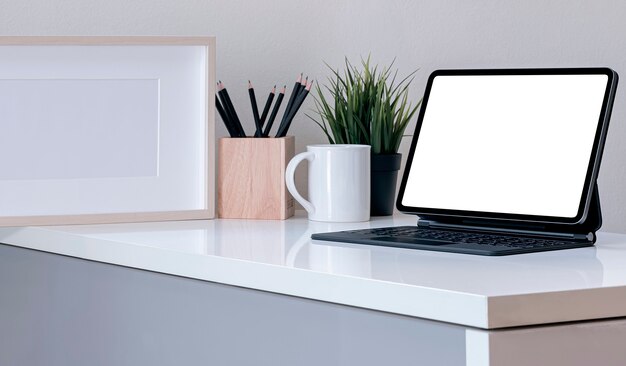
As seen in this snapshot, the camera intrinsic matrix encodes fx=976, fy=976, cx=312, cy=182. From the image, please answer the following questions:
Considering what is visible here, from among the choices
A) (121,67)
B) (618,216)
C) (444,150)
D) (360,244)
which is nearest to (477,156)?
(444,150)

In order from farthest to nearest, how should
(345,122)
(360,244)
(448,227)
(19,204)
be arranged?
1. (345,122)
2. (19,204)
3. (448,227)
4. (360,244)

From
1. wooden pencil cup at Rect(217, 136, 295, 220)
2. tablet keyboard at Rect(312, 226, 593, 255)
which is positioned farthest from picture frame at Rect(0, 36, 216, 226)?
tablet keyboard at Rect(312, 226, 593, 255)

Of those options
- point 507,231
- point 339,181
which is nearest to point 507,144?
point 507,231

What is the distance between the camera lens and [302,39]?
61.2 inches

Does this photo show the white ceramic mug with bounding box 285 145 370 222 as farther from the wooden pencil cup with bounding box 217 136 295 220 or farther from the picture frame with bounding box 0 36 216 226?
the picture frame with bounding box 0 36 216 226

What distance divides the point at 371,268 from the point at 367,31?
0.82 metres

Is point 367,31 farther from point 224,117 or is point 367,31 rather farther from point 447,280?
point 447,280

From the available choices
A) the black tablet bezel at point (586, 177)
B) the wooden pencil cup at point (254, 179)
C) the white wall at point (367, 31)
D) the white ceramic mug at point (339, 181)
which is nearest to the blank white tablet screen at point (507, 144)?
the black tablet bezel at point (586, 177)

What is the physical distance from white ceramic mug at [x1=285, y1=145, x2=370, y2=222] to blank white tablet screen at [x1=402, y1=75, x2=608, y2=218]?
0.37ft

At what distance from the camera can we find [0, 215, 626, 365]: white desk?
2.32 feet

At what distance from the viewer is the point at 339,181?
4.16ft

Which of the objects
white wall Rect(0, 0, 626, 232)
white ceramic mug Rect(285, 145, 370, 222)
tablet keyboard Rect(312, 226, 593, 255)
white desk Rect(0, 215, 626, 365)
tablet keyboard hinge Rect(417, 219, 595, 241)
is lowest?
white desk Rect(0, 215, 626, 365)

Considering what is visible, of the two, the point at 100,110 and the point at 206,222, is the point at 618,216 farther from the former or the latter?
the point at 100,110

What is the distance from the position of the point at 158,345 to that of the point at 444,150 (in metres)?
0.40
